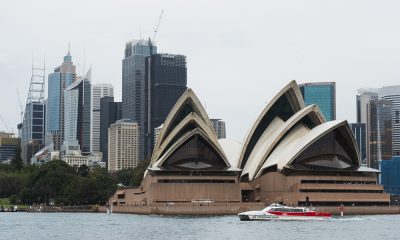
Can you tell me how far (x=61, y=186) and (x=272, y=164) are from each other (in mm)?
64526

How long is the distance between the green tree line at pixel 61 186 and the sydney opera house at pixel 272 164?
112 feet

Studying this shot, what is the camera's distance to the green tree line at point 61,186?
484 feet

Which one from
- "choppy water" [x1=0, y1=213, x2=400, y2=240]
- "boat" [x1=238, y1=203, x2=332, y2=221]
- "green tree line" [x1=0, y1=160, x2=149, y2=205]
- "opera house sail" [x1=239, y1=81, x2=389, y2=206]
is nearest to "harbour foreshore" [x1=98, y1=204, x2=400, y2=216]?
"opera house sail" [x1=239, y1=81, x2=389, y2=206]

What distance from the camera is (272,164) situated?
10931 cm

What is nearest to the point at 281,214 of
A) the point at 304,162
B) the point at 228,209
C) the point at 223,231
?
the point at 223,231

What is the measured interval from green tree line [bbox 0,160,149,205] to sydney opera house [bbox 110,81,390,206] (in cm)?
3401

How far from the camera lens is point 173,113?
115500 millimetres

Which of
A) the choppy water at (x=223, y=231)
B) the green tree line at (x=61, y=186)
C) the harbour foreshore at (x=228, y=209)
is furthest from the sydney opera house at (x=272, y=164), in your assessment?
the green tree line at (x=61, y=186)

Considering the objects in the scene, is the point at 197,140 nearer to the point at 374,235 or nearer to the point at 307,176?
the point at 307,176

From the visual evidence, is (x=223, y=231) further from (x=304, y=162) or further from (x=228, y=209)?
(x=304, y=162)

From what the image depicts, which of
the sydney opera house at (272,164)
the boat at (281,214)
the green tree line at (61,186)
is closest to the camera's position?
the boat at (281,214)

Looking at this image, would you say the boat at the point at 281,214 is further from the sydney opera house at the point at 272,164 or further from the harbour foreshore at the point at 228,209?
the sydney opera house at the point at 272,164

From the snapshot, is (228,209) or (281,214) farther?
(228,209)

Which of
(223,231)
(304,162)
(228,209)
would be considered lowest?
(223,231)
